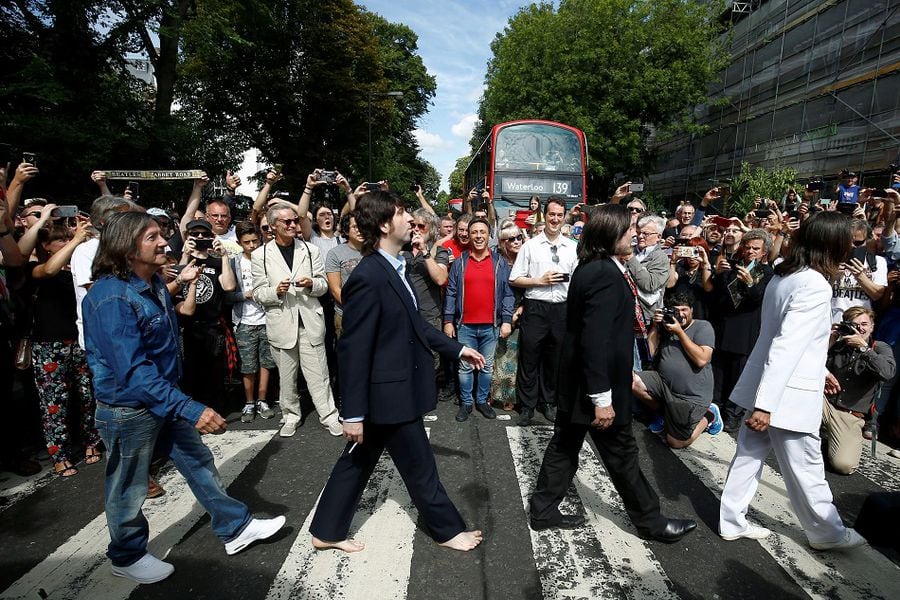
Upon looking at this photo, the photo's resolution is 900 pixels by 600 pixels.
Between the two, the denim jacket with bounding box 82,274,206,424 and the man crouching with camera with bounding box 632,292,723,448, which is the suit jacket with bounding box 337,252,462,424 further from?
the man crouching with camera with bounding box 632,292,723,448

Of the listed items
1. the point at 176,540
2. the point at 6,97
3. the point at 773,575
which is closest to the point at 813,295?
the point at 773,575

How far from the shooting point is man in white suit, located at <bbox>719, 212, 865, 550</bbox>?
9.29 ft

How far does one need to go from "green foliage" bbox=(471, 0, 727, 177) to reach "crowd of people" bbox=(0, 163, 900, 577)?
69.8 ft

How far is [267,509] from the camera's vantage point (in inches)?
140

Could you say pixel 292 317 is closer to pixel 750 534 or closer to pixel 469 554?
pixel 469 554

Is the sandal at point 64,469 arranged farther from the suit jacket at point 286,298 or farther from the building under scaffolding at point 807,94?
the building under scaffolding at point 807,94

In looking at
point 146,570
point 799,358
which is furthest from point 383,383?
point 799,358

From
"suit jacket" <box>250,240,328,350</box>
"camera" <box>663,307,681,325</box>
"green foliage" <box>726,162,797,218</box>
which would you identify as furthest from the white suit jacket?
"green foliage" <box>726,162,797,218</box>

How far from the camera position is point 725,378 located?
5293mm

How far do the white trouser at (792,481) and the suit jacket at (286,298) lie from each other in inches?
143

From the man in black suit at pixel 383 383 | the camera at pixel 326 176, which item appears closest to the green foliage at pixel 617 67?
the camera at pixel 326 176

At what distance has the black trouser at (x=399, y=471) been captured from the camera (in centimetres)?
285

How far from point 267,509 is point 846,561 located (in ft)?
12.1

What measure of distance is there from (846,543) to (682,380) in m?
1.84
